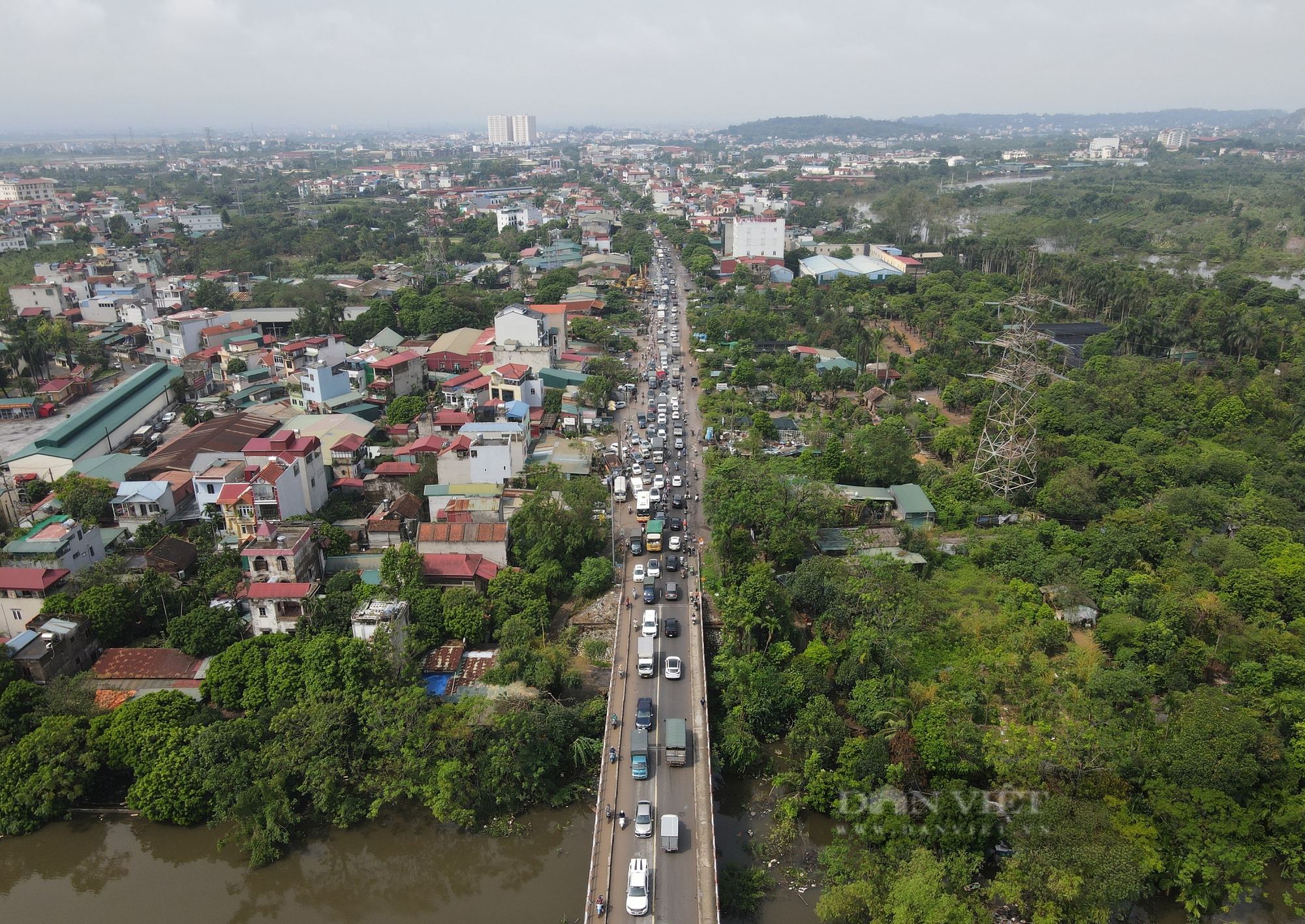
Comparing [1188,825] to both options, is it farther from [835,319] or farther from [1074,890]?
[835,319]

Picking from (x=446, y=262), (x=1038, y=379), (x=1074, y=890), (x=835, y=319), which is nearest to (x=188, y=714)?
(x=1074, y=890)

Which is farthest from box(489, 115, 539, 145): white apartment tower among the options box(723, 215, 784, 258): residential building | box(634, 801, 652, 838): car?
box(634, 801, 652, 838): car

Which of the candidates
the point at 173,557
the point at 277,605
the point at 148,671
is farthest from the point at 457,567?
the point at 173,557

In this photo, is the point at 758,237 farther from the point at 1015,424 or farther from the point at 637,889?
the point at 637,889

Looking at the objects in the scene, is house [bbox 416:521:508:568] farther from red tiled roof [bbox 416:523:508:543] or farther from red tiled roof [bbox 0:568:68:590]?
red tiled roof [bbox 0:568:68:590]

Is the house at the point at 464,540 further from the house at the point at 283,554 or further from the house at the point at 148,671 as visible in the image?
the house at the point at 148,671

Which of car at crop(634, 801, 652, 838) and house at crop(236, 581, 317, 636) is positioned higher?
house at crop(236, 581, 317, 636)

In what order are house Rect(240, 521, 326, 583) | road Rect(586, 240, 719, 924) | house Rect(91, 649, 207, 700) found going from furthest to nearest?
house Rect(240, 521, 326, 583), house Rect(91, 649, 207, 700), road Rect(586, 240, 719, 924)
